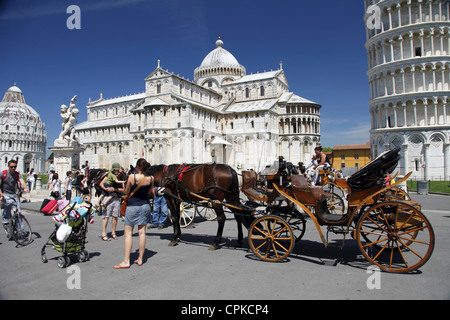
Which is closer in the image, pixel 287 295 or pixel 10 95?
pixel 287 295

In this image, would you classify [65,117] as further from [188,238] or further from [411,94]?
[411,94]

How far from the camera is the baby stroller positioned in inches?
230

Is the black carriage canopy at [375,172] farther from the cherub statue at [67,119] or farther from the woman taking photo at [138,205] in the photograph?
the cherub statue at [67,119]

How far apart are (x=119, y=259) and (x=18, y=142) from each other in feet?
390

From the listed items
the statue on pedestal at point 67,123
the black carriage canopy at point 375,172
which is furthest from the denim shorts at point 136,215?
the statue on pedestal at point 67,123

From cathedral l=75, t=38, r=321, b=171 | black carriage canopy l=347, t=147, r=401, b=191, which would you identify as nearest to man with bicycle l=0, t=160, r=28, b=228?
black carriage canopy l=347, t=147, r=401, b=191

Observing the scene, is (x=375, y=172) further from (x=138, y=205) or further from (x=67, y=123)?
(x=67, y=123)

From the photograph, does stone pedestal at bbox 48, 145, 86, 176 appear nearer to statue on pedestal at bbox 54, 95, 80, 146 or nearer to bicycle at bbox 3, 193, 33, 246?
statue on pedestal at bbox 54, 95, 80, 146

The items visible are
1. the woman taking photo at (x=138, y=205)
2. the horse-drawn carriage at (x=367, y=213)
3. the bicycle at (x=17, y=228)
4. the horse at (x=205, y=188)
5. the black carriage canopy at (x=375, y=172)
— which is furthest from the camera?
the bicycle at (x=17, y=228)

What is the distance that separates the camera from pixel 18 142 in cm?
10112

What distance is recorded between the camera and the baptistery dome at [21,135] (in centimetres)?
9938

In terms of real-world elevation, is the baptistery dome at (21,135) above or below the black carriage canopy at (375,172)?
above

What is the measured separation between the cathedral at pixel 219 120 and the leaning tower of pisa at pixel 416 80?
19823 mm

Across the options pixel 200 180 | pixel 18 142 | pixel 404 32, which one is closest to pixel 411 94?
pixel 404 32
